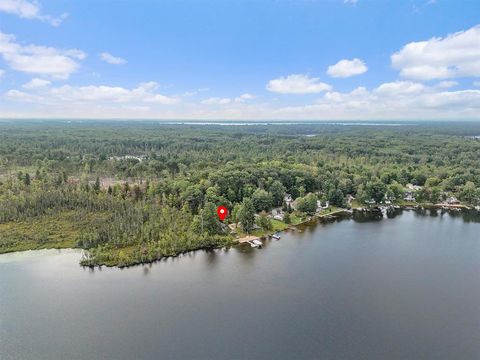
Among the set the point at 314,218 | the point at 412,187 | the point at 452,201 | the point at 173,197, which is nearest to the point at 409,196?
the point at 412,187

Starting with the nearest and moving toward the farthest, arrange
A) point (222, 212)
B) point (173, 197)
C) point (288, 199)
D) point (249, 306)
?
1. point (249, 306)
2. point (222, 212)
3. point (173, 197)
4. point (288, 199)

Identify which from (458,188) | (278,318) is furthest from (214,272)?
(458,188)

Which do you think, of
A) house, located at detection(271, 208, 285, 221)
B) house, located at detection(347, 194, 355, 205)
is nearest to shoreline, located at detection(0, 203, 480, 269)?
house, located at detection(347, 194, 355, 205)

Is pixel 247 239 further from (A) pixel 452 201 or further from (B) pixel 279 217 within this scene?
(A) pixel 452 201

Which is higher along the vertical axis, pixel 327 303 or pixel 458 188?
pixel 458 188

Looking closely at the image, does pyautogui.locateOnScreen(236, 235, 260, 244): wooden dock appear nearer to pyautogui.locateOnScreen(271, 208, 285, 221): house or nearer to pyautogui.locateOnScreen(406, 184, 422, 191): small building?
pyautogui.locateOnScreen(271, 208, 285, 221): house

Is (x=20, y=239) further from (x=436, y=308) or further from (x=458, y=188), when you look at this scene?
(x=458, y=188)

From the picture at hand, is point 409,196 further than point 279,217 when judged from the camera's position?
Yes

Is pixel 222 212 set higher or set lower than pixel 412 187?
lower

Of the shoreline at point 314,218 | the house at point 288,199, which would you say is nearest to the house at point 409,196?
the shoreline at point 314,218
